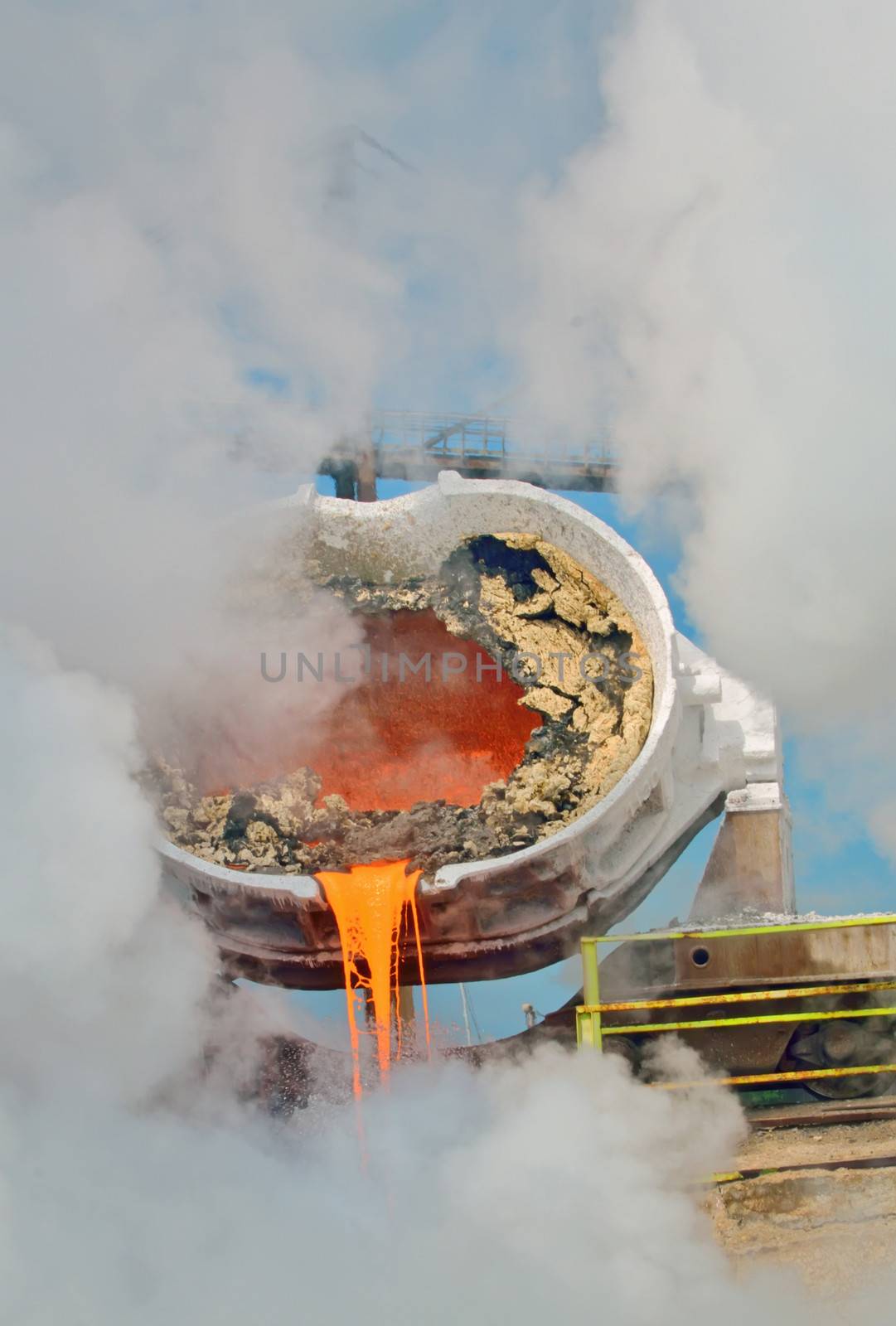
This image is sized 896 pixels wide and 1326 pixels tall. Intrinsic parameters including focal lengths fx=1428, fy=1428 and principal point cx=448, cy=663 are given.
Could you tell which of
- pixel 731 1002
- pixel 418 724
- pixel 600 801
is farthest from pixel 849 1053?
pixel 418 724

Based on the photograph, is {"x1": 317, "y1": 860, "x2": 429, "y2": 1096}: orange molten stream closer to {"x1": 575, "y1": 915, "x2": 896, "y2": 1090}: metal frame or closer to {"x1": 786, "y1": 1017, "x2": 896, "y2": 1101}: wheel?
{"x1": 575, "y1": 915, "x2": 896, "y2": 1090}: metal frame

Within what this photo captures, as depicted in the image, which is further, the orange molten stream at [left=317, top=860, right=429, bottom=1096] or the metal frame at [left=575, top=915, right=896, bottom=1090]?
the orange molten stream at [left=317, top=860, right=429, bottom=1096]

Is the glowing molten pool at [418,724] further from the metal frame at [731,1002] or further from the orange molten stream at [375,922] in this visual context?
the metal frame at [731,1002]

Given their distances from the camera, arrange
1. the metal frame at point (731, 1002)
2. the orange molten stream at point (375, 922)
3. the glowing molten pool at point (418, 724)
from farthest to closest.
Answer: the glowing molten pool at point (418, 724) → the orange molten stream at point (375, 922) → the metal frame at point (731, 1002)

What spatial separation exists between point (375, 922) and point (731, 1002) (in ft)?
3.84

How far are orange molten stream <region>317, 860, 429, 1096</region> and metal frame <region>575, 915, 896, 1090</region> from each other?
0.58 m

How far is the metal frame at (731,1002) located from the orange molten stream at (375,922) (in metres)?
0.58

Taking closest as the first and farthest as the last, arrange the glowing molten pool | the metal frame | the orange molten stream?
the metal frame, the orange molten stream, the glowing molten pool

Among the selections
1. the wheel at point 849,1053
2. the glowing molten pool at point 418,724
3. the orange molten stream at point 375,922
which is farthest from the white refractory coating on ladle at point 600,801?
the wheel at point 849,1053

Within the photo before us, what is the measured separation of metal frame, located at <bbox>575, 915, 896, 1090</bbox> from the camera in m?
4.39

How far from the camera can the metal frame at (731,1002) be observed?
4387 mm

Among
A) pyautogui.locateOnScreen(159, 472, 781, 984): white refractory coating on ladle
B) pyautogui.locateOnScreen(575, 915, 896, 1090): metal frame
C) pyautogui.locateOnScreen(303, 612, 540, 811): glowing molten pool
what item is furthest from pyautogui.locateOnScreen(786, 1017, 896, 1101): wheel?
pyautogui.locateOnScreen(303, 612, 540, 811): glowing molten pool

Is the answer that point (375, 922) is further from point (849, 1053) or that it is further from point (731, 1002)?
point (849, 1053)

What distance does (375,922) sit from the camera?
462 cm
